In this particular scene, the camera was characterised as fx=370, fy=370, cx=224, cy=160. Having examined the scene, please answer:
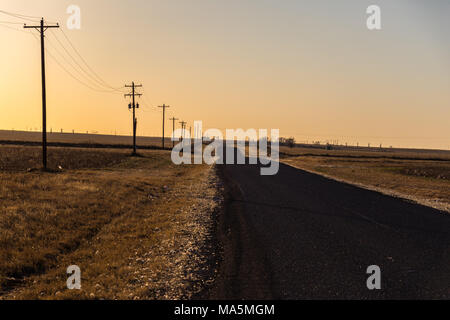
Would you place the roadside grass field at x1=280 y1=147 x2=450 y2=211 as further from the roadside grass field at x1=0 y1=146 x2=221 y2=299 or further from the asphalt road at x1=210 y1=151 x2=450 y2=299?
the roadside grass field at x1=0 y1=146 x2=221 y2=299

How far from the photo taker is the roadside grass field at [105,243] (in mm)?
7352

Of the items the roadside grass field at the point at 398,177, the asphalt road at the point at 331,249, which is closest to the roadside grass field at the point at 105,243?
the asphalt road at the point at 331,249

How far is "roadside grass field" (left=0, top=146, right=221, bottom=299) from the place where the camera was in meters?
7.35

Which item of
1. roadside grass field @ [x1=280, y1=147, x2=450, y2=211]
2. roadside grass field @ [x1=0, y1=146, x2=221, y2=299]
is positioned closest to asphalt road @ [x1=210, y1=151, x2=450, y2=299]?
roadside grass field @ [x1=0, y1=146, x2=221, y2=299]

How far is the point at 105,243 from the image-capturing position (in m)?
10.8

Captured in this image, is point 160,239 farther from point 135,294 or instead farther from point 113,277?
point 135,294

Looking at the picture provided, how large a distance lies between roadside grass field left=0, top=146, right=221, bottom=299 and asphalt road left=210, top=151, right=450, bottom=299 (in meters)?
0.91

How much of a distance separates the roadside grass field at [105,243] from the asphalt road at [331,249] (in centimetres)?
91

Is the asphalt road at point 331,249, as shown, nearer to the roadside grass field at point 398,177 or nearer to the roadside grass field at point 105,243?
the roadside grass field at point 105,243

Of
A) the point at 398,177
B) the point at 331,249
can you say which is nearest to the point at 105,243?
the point at 331,249

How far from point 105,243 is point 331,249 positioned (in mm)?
6366

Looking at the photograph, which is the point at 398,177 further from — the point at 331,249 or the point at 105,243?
the point at 105,243

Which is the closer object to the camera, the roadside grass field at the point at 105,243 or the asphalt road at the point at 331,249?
the asphalt road at the point at 331,249
